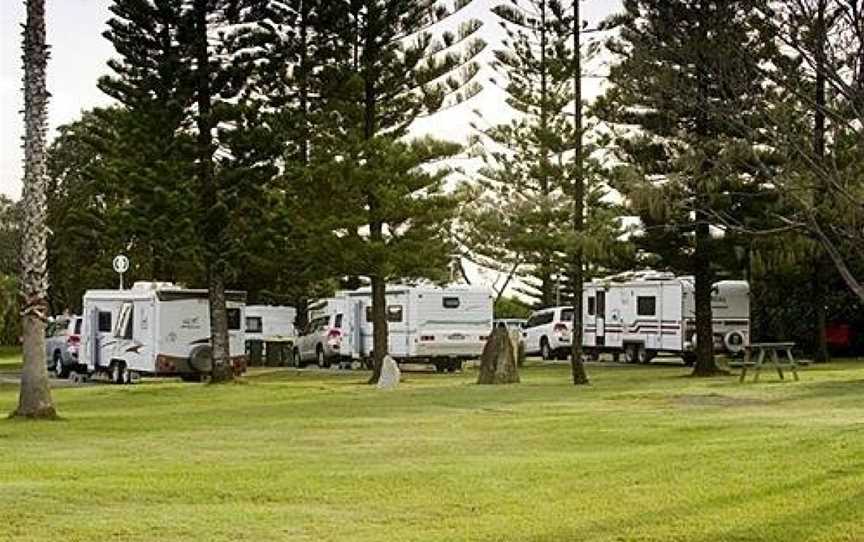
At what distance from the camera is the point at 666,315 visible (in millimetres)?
33375

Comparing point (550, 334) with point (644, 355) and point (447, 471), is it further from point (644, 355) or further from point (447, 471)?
point (447, 471)

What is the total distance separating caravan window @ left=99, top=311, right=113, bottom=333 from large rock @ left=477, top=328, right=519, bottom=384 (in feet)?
27.9

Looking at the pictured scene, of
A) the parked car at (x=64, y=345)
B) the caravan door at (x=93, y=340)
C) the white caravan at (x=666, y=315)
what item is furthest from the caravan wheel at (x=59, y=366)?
the white caravan at (x=666, y=315)

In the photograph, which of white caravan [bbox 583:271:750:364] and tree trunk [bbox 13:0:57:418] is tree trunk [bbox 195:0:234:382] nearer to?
tree trunk [bbox 13:0:57:418]

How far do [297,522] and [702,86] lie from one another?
35.2ft

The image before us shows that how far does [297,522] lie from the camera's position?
855cm

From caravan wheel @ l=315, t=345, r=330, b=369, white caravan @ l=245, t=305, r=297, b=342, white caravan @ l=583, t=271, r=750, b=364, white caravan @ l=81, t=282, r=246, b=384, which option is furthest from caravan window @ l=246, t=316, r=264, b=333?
white caravan @ l=583, t=271, r=750, b=364

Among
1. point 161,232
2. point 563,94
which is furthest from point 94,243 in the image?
point 161,232

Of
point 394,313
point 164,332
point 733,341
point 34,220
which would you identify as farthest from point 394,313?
point 34,220

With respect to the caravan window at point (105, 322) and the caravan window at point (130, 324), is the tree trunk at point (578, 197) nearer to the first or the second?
the caravan window at point (130, 324)

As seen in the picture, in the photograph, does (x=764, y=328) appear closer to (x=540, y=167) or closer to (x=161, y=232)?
(x=540, y=167)

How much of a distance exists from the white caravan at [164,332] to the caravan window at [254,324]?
9.07 m

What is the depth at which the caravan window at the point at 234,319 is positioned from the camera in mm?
27770

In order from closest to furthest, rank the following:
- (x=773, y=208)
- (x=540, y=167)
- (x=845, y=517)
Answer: (x=845, y=517) < (x=773, y=208) < (x=540, y=167)
